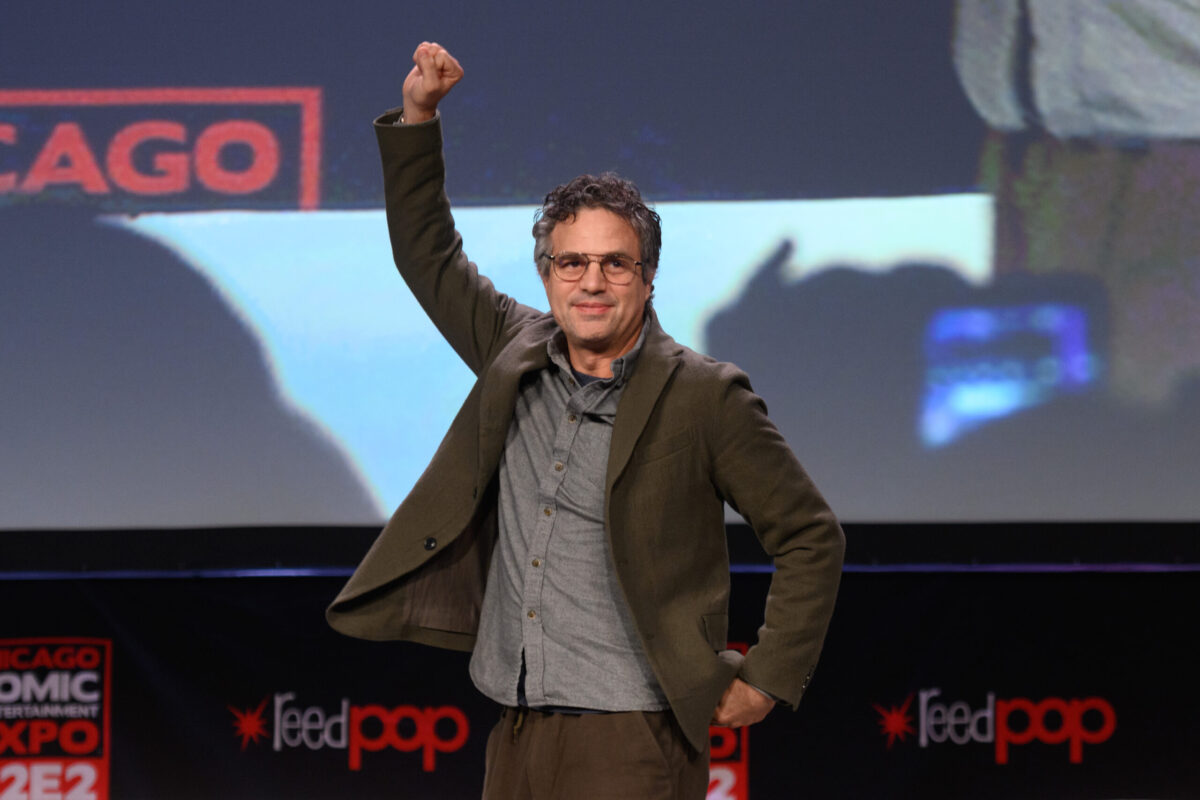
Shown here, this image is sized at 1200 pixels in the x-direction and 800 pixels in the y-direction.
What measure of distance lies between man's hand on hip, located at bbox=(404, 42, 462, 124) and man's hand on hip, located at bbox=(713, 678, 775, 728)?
0.88 m

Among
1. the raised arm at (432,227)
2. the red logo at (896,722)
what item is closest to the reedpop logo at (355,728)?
the red logo at (896,722)

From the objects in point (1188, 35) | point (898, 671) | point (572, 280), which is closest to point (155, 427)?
point (572, 280)

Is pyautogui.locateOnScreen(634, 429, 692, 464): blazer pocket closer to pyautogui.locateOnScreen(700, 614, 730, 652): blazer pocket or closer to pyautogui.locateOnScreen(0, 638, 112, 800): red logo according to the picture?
pyautogui.locateOnScreen(700, 614, 730, 652): blazer pocket

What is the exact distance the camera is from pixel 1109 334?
286cm

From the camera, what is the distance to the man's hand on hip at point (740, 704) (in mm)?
1631

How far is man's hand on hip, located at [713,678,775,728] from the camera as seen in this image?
1631 mm

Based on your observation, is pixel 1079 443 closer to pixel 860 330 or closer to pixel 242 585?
pixel 860 330

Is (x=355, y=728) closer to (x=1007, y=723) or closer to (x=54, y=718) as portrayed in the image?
(x=54, y=718)

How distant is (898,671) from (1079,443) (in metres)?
0.68

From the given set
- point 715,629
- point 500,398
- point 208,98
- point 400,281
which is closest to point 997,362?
point 400,281

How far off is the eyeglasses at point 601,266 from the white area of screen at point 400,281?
4.17 ft

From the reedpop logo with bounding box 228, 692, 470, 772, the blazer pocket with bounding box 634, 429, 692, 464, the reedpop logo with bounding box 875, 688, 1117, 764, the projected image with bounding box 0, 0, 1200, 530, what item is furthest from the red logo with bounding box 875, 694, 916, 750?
the blazer pocket with bounding box 634, 429, 692, 464

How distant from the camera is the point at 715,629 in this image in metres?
1.62

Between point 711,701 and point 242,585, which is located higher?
point 242,585
